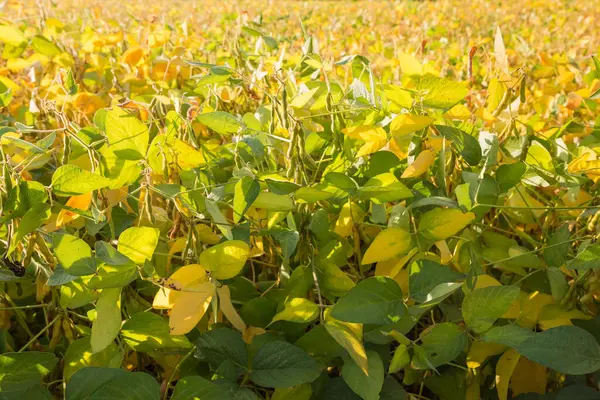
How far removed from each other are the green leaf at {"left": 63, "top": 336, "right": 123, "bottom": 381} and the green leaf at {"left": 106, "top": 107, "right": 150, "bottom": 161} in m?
0.23

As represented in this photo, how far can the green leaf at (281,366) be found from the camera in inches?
22.0

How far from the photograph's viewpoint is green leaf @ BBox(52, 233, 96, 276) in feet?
1.78

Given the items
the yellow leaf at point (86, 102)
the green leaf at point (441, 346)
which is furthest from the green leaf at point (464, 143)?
the yellow leaf at point (86, 102)

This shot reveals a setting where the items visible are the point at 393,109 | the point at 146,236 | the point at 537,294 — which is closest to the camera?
the point at 146,236

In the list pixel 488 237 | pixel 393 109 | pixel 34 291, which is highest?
pixel 393 109

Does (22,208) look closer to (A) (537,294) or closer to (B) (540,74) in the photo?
(A) (537,294)

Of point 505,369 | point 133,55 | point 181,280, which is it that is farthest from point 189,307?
point 133,55

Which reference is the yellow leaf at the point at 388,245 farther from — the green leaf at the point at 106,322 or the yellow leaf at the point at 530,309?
the green leaf at the point at 106,322

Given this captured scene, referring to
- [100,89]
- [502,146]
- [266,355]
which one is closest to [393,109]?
[502,146]

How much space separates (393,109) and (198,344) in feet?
1.44

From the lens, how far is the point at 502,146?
0.83 metres

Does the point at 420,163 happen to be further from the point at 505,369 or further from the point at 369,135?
the point at 505,369

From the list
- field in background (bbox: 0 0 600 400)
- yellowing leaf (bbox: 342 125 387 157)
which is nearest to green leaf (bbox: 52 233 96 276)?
field in background (bbox: 0 0 600 400)

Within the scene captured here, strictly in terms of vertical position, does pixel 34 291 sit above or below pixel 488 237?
below
